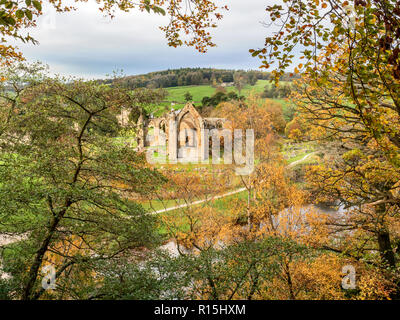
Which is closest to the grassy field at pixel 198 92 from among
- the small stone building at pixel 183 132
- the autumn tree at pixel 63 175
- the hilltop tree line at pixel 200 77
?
the hilltop tree line at pixel 200 77

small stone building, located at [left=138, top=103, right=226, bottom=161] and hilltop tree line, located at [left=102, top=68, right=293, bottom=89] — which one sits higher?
hilltop tree line, located at [left=102, top=68, right=293, bottom=89]

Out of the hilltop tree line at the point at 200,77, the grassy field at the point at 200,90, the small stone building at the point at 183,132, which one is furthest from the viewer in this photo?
the grassy field at the point at 200,90

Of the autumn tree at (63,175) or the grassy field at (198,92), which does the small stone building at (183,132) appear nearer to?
the grassy field at (198,92)

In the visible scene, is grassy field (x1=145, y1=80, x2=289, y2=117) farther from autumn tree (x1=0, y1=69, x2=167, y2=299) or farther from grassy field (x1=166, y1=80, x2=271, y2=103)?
autumn tree (x1=0, y1=69, x2=167, y2=299)

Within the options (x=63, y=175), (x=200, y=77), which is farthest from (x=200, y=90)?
(x=63, y=175)

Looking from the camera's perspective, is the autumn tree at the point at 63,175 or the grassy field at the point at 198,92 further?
the grassy field at the point at 198,92

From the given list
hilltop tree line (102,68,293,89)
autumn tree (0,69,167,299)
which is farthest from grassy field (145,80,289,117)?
autumn tree (0,69,167,299)

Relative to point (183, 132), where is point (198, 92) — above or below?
above

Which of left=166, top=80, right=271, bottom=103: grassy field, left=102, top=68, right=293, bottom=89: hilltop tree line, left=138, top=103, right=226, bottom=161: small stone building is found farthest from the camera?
left=166, top=80, right=271, bottom=103: grassy field

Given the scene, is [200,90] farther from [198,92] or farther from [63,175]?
[63,175]

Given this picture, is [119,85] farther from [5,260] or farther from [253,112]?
[253,112]

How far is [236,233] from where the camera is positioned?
15.1 meters

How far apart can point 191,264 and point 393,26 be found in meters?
5.90
